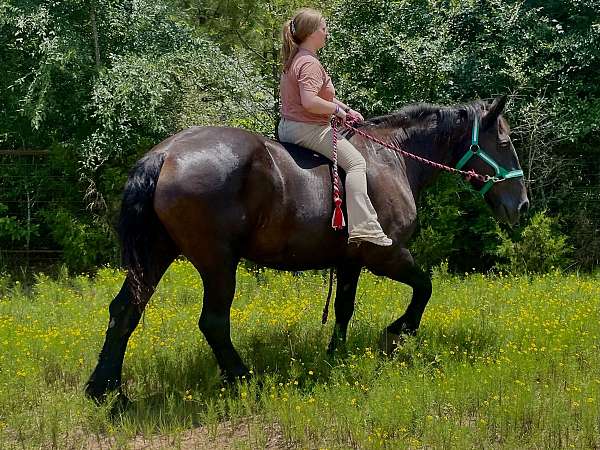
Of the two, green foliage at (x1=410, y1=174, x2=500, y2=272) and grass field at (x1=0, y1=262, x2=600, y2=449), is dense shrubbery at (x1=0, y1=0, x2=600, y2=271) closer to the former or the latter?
green foliage at (x1=410, y1=174, x2=500, y2=272)

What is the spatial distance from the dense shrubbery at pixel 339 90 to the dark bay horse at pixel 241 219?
5.10 metres

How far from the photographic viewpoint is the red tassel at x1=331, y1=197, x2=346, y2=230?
589cm

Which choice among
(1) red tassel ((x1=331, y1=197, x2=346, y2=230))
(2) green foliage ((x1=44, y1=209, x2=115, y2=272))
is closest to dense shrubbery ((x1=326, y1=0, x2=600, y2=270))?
(2) green foliage ((x1=44, y1=209, x2=115, y2=272))

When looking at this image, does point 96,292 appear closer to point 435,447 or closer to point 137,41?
point 137,41

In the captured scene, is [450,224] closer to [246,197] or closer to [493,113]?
[493,113]

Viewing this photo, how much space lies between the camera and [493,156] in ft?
22.2

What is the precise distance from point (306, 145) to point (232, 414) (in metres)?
2.14

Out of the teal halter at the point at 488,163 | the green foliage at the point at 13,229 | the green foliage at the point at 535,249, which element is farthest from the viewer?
the green foliage at the point at 13,229

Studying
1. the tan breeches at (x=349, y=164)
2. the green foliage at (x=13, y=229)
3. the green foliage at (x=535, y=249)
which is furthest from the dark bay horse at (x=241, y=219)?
the green foliage at (x=13, y=229)

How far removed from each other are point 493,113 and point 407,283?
1650mm

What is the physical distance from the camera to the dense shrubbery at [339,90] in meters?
11.4


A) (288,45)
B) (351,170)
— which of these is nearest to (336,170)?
(351,170)

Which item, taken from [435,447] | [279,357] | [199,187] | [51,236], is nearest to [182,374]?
[279,357]

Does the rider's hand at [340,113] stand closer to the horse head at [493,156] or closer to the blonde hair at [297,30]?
the blonde hair at [297,30]
